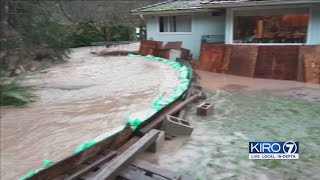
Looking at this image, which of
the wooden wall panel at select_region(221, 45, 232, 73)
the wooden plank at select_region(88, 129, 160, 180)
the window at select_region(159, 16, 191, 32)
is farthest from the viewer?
the window at select_region(159, 16, 191, 32)

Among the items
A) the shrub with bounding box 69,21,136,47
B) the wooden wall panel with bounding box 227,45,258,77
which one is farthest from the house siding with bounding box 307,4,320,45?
the shrub with bounding box 69,21,136,47

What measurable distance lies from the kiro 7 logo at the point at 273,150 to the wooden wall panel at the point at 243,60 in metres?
6.91

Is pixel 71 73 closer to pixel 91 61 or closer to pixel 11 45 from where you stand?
pixel 11 45

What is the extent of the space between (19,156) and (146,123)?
2.19m

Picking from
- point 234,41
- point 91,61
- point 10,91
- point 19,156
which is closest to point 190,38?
point 234,41

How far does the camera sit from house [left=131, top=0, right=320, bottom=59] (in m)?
11.3

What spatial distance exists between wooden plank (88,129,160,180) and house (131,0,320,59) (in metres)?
7.98

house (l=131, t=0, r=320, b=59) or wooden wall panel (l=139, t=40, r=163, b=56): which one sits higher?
house (l=131, t=0, r=320, b=59)

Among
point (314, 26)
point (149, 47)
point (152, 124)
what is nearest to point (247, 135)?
point (152, 124)

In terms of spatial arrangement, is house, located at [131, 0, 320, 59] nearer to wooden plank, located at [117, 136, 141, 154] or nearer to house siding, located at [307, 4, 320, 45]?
house siding, located at [307, 4, 320, 45]

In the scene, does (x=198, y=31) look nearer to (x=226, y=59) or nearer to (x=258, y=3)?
(x=226, y=59)

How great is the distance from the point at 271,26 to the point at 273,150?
A: 898cm

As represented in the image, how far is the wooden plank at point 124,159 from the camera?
3.73 m

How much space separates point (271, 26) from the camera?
475 inches
